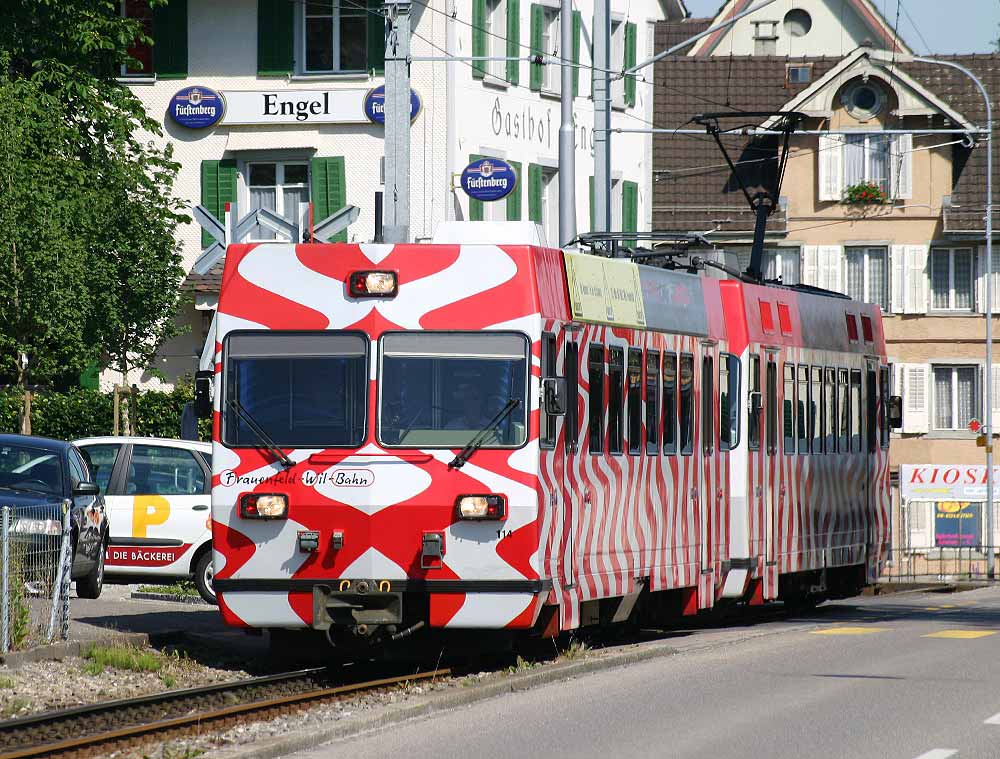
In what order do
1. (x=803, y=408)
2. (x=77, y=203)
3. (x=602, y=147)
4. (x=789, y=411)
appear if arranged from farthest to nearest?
(x=77, y=203), (x=602, y=147), (x=803, y=408), (x=789, y=411)

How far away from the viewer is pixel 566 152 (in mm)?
27250

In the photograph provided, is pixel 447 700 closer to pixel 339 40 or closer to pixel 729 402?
pixel 729 402

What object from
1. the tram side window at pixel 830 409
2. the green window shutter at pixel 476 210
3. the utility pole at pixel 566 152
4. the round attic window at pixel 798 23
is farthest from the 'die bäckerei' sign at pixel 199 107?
the round attic window at pixel 798 23

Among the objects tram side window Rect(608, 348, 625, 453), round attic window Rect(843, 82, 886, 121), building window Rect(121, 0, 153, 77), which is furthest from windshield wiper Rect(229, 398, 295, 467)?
round attic window Rect(843, 82, 886, 121)

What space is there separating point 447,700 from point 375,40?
2612 cm

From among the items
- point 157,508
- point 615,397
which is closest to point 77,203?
point 157,508

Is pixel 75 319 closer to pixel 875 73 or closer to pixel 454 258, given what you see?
pixel 454 258

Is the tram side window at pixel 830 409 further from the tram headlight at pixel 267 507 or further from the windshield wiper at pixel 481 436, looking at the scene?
the tram headlight at pixel 267 507

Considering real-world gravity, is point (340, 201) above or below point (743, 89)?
below

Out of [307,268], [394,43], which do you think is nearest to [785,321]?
[394,43]

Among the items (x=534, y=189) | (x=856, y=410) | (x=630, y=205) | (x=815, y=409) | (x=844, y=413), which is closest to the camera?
(x=815, y=409)

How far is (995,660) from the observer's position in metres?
16.5

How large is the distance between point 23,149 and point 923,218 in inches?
1167

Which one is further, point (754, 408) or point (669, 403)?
point (754, 408)
